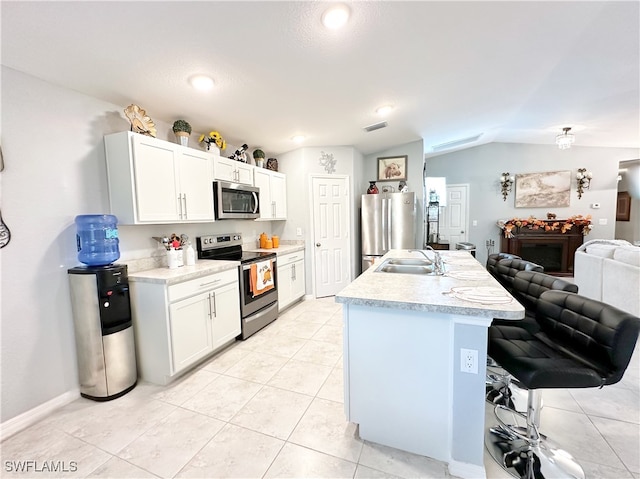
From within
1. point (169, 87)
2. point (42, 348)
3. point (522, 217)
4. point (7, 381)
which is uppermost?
point (169, 87)

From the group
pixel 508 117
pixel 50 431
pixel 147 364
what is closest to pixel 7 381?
pixel 50 431

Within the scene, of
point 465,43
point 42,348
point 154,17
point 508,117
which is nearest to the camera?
point 154,17

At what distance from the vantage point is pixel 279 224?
4430 millimetres

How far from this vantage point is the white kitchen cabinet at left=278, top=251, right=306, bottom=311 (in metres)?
3.69

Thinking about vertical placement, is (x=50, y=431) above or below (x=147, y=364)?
below

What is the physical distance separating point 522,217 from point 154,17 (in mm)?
7263

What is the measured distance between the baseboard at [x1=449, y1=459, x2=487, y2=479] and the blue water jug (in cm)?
264

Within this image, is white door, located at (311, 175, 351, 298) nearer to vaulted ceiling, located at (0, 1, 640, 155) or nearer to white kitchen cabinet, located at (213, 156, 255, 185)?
vaulted ceiling, located at (0, 1, 640, 155)

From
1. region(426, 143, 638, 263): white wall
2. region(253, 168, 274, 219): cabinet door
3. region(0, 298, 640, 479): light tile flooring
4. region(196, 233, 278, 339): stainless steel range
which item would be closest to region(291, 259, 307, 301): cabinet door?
region(196, 233, 278, 339): stainless steel range

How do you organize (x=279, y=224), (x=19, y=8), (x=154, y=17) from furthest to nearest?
(x=279, y=224), (x=154, y=17), (x=19, y=8)

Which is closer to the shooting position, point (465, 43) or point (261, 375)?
point (465, 43)

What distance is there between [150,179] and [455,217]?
6.36 m

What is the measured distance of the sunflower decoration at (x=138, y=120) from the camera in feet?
7.08

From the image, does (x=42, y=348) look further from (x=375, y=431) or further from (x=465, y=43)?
(x=465, y=43)
